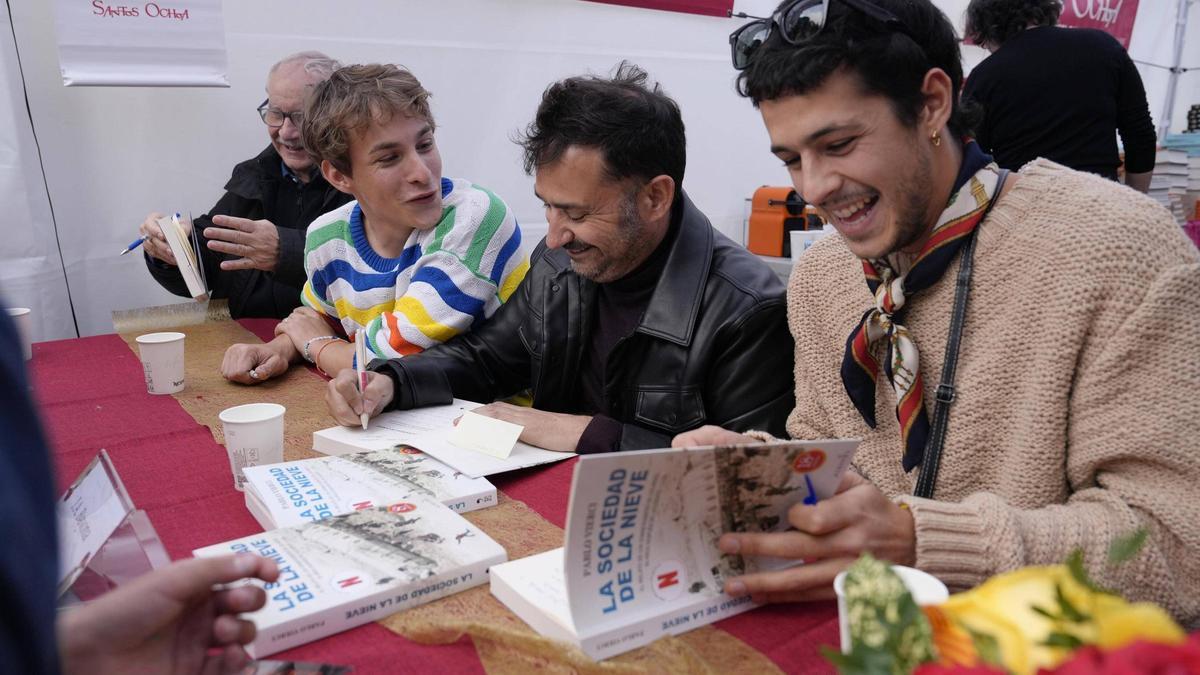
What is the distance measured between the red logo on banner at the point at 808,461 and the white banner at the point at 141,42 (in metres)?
3.32

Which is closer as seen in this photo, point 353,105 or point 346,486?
point 346,486

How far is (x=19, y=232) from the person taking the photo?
10.2 feet

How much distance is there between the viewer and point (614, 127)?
1769 mm

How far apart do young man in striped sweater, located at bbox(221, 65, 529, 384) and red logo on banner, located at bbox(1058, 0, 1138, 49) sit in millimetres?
5984

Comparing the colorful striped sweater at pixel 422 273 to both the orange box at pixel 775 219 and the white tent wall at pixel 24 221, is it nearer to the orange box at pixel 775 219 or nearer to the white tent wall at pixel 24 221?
the white tent wall at pixel 24 221

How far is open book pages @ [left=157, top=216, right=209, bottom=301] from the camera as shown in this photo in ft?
7.83

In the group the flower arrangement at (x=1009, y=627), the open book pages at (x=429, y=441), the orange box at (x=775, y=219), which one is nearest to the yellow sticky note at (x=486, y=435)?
the open book pages at (x=429, y=441)

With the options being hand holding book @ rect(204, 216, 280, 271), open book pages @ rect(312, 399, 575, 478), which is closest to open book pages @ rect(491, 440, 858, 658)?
open book pages @ rect(312, 399, 575, 478)

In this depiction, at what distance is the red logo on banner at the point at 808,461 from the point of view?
905 mm

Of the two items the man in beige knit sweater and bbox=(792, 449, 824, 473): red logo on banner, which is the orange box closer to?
the man in beige knit sweater

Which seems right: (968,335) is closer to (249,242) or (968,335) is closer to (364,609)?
(364,609)

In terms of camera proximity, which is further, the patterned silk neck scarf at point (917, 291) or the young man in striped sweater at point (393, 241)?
the young man in striped sweater at point (393, 241)

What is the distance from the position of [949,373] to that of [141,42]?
3.36 metres

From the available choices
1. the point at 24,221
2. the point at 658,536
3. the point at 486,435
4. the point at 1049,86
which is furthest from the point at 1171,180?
the point at 24,221
